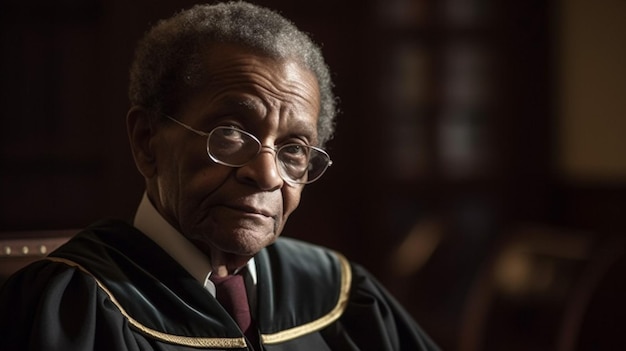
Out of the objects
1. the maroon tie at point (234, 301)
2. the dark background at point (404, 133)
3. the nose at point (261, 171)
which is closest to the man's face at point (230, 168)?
the nose at point (261, 171)

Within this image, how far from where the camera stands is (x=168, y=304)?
4.35 feet

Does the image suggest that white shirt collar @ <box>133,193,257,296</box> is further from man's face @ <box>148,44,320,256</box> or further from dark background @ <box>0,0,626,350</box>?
dark background @ <box>0,0,626,350</box>

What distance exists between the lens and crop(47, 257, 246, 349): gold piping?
1.28 metres

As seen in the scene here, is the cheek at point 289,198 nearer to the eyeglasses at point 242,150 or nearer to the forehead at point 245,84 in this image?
the eyeglasses at point 242,150

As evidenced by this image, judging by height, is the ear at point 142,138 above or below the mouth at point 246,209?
above

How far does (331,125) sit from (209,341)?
466 mm

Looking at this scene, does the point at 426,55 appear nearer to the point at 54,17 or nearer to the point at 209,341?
the point at 54,17

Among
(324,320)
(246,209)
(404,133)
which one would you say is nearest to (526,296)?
(324,320)

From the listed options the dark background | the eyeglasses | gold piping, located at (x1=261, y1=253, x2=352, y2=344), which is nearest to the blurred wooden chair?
gold piping, located at (x1=261, y1=253, x2=352, y2=344)

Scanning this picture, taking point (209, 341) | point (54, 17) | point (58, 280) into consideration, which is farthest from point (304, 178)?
point (54, 17)

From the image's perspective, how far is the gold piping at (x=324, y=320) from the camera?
1431mm

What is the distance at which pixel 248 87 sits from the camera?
1.30 m

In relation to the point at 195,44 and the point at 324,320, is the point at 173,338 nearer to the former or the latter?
the point at 324,320

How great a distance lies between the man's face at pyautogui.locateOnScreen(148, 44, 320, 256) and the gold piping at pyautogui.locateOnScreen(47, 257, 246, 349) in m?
0.14
